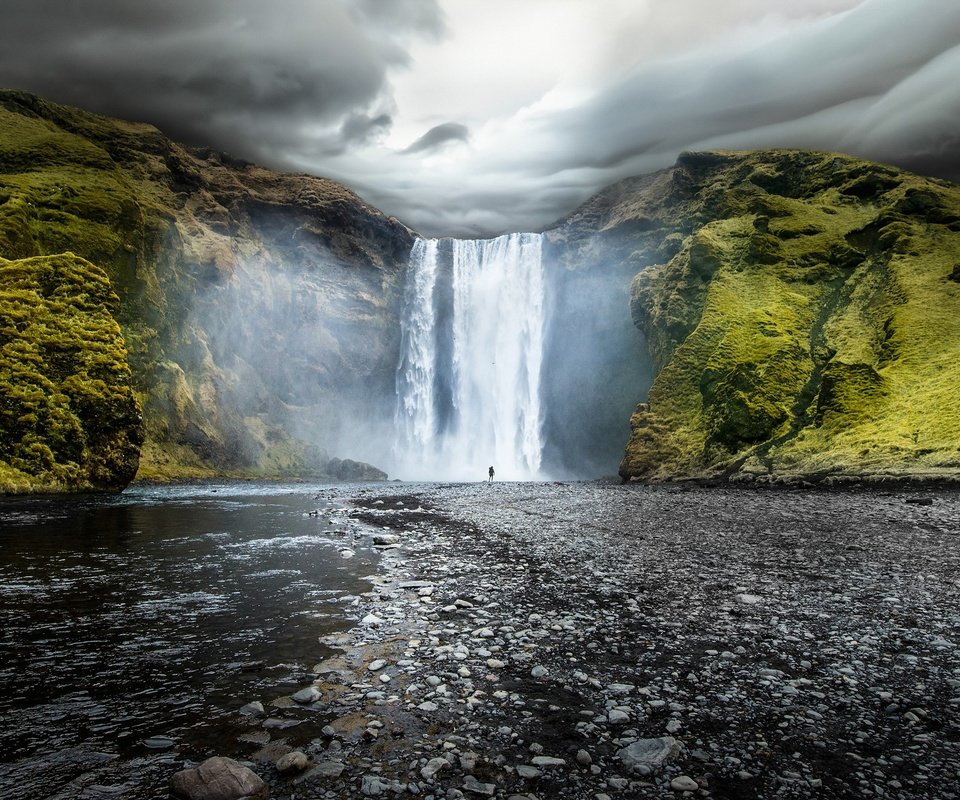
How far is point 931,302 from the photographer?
5334cm

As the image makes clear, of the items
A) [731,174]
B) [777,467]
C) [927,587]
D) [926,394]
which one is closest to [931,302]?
[926,394]

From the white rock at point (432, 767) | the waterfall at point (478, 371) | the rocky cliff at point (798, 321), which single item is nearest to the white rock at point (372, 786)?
the white rock at point (432, 767)

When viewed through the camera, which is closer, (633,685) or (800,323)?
(633,685)

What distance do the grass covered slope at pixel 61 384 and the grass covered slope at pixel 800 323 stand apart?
4650 centimetres

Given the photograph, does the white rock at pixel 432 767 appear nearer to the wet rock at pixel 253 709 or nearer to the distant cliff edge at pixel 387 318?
the wet rock at pixel 253 709

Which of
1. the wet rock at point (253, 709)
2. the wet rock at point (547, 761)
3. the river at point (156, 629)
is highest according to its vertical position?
the wet rock at point (547, 761)

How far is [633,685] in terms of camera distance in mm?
Result: 6242

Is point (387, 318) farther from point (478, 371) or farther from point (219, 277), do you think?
point (219, 277)

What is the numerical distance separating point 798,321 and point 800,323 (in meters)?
0.32

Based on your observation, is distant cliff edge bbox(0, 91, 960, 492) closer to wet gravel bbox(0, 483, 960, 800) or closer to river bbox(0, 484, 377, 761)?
river bbox(0, 484, 377, 761)

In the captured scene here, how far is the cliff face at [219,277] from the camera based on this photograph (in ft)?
223

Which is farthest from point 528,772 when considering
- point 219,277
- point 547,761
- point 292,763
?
point 219,277

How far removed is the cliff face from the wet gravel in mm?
61550

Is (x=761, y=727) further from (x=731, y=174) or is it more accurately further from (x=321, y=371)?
(x=321, y=371)
